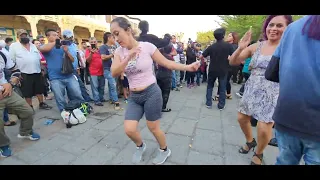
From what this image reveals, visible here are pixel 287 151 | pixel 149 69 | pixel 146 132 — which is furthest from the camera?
pixel 146 132

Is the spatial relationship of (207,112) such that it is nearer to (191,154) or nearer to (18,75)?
(191,154)

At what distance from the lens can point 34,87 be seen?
4.34 m

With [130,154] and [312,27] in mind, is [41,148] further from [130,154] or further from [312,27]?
[312,27]

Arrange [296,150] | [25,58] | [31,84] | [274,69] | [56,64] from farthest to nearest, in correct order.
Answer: [31,84] → [25,58] → [56,64] → [274,69] → [296,150]

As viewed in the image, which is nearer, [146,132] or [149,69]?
[149,69]

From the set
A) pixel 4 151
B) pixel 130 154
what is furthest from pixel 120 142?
pixel 4 151

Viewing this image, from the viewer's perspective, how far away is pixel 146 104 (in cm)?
223

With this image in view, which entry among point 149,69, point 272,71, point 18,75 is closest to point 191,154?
point 149,69

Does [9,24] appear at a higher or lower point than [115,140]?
higher

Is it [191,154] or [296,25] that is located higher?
[296,25]

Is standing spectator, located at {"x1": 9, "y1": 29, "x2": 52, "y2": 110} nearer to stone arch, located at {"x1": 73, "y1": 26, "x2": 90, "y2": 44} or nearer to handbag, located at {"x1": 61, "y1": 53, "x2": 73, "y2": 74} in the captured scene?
handbag, located at {"x1": 61, "y1": 53, "x2": 73, "y2": 74}

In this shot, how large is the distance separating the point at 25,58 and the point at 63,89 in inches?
39.6

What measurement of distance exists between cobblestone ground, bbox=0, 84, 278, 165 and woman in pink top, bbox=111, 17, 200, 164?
67 centimetres
